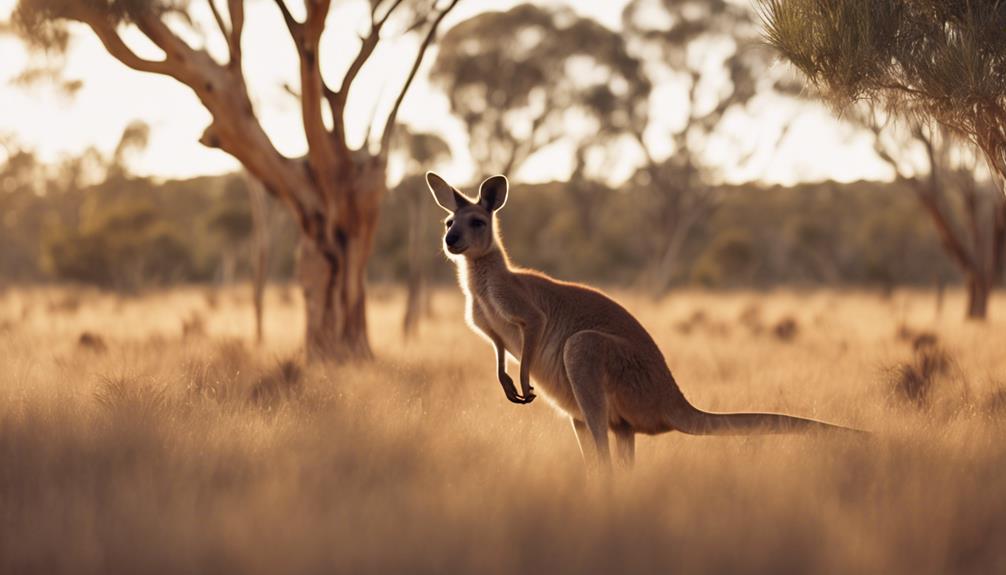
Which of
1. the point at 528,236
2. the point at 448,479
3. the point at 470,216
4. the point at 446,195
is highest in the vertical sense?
the point at 528,236

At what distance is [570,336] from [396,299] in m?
21.7

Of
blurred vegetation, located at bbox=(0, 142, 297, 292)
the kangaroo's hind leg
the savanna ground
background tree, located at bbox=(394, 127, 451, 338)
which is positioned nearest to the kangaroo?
the kangaroo's hind leg

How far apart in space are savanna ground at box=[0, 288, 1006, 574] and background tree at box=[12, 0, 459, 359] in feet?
6.14

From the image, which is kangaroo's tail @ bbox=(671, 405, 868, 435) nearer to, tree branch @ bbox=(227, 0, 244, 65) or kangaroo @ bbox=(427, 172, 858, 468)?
kangaroo @ bbox=(427, 172, 858, 468)

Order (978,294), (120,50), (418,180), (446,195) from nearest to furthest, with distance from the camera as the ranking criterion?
1. (446,195)
2. (120,50)
3. (978,294)
4. (418,180)

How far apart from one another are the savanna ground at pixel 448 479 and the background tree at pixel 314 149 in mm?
1871

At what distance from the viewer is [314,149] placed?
984 centimetres

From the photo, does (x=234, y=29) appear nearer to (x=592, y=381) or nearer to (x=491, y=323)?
(x=491, y=323)

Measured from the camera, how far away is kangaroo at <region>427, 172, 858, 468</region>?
4.77 metres

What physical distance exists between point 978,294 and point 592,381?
14.2m

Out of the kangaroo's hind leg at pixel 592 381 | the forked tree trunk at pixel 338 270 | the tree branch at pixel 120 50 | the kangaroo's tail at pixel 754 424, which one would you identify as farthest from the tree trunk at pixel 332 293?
the kangaroo's tail at pixel 754 424

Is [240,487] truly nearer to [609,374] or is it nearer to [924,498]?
[609,374]

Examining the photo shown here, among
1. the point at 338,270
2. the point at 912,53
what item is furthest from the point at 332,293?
the point at 912,53

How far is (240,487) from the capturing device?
4.30m
